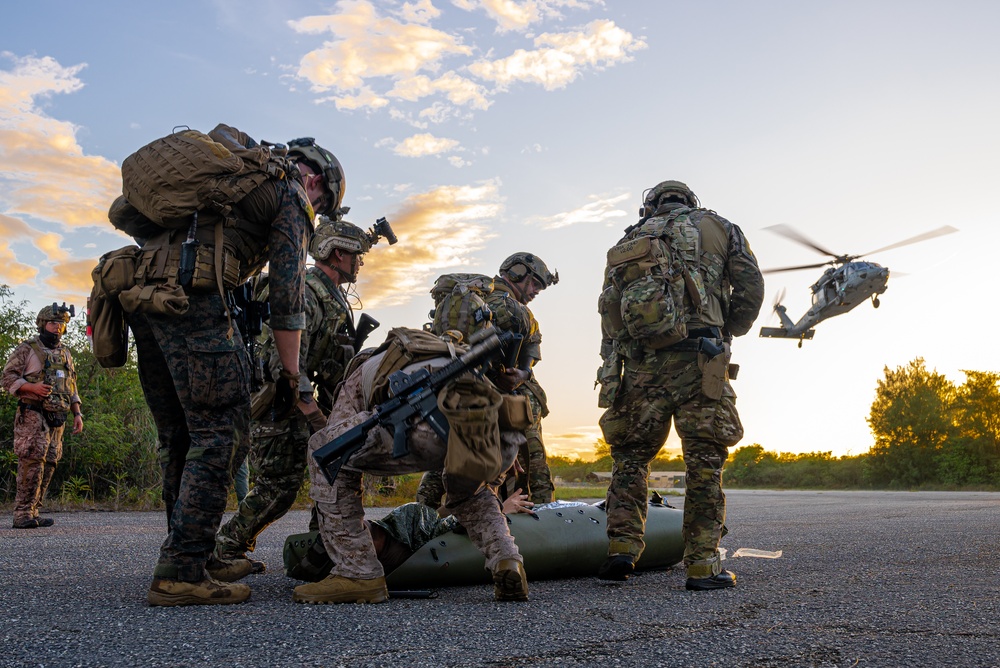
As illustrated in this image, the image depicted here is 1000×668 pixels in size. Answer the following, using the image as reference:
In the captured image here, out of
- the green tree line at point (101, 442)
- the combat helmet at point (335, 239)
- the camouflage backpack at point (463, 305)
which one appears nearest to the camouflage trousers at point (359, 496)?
the combat helmet at point (335, 239)

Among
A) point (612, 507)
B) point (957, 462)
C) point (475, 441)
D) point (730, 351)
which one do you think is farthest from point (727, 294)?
point (957, 462)

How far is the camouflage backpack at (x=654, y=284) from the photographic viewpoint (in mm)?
4824

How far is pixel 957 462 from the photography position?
43.1m

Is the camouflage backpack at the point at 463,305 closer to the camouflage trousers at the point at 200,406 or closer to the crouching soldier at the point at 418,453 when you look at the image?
the crouching soldier at the point at 418,453

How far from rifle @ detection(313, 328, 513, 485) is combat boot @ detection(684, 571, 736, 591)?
172cm

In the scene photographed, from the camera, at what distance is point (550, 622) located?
338cm

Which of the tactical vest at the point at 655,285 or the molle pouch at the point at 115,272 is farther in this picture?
the tactical vest at the point at 655,285

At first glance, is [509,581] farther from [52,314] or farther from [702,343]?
[52,314]

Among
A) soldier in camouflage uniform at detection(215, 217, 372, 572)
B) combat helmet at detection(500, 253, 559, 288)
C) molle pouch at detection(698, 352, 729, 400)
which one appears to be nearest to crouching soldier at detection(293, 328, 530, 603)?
soldier in camouflage uniform at detection(215, 217, 372, 572)

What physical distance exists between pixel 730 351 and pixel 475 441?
79.1 inches

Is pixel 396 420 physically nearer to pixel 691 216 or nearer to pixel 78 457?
pixel 691 216

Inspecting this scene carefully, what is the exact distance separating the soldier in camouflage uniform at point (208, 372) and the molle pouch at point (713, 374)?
2.33 m

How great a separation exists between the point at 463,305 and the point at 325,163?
252 centimetres

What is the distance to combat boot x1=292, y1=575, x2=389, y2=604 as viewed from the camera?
3.84 meters
